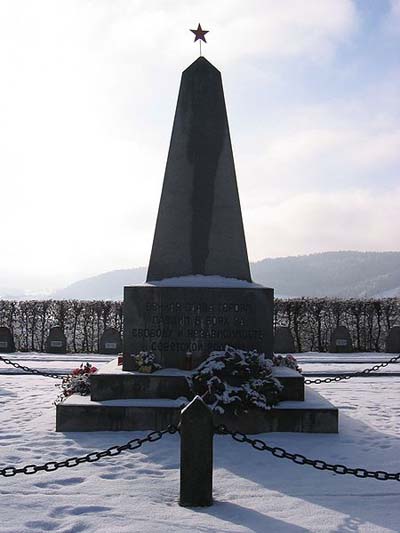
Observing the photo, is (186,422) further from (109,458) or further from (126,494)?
(109,458)

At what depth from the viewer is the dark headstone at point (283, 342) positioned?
734 inches

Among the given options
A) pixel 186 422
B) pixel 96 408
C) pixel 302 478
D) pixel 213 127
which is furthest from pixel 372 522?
pixel 213 127

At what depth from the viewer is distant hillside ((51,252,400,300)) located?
363ft

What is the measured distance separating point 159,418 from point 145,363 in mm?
959

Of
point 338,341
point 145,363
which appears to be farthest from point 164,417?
point 338,341

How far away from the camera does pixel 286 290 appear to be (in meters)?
109

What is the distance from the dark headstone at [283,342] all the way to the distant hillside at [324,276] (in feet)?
269

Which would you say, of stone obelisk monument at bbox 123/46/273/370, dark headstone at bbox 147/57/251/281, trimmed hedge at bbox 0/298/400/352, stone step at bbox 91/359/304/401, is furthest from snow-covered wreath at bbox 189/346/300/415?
trimmed hedge at bbox 0/298/400/352

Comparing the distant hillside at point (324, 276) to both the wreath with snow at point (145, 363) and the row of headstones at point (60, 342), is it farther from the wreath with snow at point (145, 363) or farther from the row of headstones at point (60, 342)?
the wreath with snow at point (145, 363)

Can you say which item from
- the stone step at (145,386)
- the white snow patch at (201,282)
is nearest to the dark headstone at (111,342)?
the white snow patch at (201,282)

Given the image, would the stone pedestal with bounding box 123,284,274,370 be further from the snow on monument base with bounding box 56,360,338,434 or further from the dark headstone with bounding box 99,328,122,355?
the dark headstone with bounding box 99,328,122,355

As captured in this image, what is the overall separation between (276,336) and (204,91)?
36.6 feet

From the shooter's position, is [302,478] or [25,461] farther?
[25,461]

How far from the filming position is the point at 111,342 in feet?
61.9
